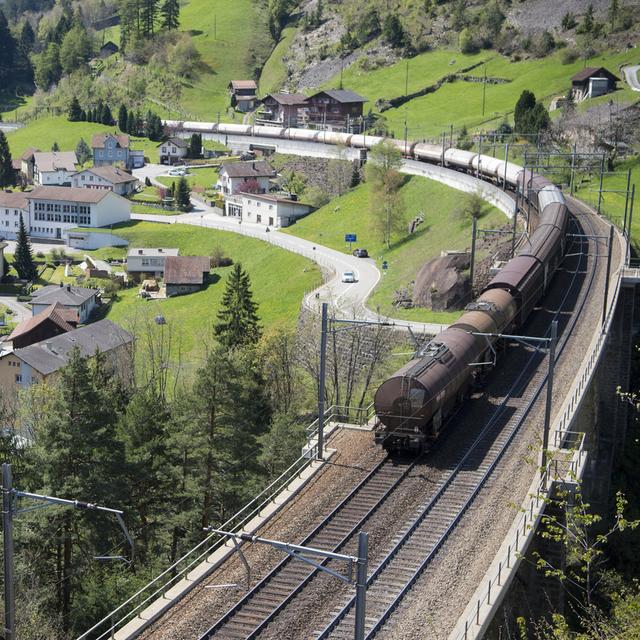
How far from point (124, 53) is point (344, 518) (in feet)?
572

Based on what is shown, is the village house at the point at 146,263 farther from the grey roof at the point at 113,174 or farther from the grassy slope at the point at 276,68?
the grassy slope at the point at 276,68

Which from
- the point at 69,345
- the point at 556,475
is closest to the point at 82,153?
the point at 69,345

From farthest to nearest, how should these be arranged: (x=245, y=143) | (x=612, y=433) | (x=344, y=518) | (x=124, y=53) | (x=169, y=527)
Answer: (x=124, y=53) → (x=245, y=143) → (x=612, y=433) → (x=169, y=527) → (x=344, y=518)

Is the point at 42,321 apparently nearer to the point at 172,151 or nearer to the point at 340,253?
the point at 340,253

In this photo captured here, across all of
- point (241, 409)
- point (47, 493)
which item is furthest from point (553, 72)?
point (47, 493)

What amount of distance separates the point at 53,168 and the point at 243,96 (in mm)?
43359

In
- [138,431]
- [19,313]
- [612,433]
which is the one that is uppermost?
[138,431]

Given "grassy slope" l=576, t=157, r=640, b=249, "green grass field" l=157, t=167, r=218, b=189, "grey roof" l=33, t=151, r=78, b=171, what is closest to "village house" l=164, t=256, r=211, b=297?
"grassy slope" l=576, t=157, r=640, b=249

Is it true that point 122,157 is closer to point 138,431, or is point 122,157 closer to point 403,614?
point 138,431

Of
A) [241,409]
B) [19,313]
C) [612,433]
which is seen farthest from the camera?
[19,313]

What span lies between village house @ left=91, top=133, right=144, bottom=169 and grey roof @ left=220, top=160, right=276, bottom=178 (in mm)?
24712

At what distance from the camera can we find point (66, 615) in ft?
110

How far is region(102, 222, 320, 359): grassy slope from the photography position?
256ft

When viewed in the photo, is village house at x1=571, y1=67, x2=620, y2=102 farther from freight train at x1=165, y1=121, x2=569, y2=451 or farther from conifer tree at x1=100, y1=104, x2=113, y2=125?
conifer tree at x1=100, y1=104, x2=113, y2=125
